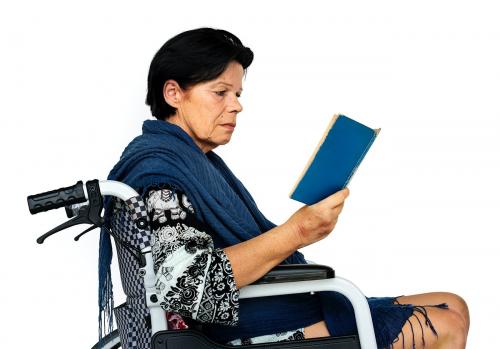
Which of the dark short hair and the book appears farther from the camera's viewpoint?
the dark short hair

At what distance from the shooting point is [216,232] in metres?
2.27

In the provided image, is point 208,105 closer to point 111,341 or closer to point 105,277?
point 105,277

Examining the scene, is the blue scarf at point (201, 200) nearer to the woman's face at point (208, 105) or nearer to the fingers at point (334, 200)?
the woman's face at point (208, 105)

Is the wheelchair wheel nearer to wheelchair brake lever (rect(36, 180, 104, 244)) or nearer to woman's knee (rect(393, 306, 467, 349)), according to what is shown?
wheelchair brake lever (rect(36, 180, 104, 244))

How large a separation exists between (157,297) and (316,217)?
383 millimetres

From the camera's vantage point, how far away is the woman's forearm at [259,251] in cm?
212

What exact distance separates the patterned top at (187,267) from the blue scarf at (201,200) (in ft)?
0.17

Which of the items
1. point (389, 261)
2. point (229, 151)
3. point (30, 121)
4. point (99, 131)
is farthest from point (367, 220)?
point (30, 121)

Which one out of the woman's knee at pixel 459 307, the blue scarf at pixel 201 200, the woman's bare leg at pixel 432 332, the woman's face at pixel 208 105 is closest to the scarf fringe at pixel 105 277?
the blue scarf at pixel 201 200

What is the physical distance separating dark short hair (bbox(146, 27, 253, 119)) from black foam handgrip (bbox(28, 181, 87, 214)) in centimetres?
39

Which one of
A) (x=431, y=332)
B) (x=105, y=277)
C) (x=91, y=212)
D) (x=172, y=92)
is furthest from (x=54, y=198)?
(x=431, y=332)

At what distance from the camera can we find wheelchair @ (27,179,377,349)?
213cm

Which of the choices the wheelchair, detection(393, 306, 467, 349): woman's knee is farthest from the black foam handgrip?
detection(393, 306, 467, 349): woman's knee

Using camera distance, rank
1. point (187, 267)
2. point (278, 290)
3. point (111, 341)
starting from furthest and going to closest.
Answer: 1. point (111, 341)
2. point (278, 290)
3. point (187, 267)
